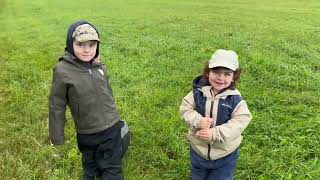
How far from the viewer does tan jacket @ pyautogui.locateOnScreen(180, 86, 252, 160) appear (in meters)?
3.65

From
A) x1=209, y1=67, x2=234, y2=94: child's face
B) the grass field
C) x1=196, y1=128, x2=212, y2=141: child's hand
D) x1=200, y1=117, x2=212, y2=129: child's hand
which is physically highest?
x1=209, y1=67, x2=234, y2=94: child's face

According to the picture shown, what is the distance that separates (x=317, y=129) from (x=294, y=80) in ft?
7.20

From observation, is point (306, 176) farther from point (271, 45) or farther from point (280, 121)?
point (271, 45)

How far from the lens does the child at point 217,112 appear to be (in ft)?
11.9

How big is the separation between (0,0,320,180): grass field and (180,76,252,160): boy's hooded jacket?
100cm

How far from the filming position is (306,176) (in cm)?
448

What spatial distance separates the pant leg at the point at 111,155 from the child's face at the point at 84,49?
0.74 m

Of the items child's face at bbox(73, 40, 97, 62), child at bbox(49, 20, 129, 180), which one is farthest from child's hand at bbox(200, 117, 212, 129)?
child's face at bbox(73, 40, 97, 62)

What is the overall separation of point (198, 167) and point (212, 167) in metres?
0.15

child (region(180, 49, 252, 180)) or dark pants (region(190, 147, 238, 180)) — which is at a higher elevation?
child (region(180, 49, 252, 180))

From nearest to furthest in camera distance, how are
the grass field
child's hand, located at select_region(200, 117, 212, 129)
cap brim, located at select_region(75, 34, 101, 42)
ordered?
child's hand, located at select_region(200, 117, 212, 129)
cap brim, located at select_region(75, 34, 101, 42)
the grass field

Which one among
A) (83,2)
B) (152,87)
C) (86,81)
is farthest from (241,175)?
(83,2)

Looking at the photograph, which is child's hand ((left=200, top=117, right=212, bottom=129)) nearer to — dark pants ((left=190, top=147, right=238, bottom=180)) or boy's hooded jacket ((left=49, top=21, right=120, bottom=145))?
dark pants ((left=190, top=147, right=238, bottom=180))

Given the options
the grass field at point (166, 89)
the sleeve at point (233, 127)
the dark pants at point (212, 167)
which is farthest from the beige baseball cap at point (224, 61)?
the grass field at point (166, 89)
